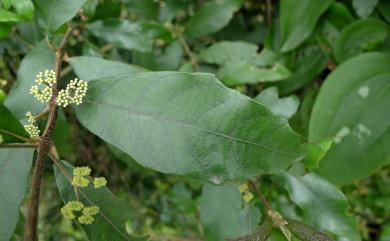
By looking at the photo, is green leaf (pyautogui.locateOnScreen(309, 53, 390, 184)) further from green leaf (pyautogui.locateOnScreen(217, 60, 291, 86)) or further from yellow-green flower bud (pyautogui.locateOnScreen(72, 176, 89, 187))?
yellow-green flower bud (pyautogui.locateOnScreen(72, 176, 89, 187))

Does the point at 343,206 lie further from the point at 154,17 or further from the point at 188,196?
the point at 188,196

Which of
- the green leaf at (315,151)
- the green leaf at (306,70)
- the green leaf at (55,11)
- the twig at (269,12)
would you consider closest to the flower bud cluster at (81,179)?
the green leaf at (55,11)

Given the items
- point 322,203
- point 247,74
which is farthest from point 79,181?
point 247,74

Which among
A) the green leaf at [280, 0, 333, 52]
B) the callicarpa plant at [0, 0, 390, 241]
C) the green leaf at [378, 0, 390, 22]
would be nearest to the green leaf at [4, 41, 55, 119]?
the callicarpa plant at [0, 0, 390, 241]

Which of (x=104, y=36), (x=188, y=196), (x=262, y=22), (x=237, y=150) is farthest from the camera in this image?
(x=188, y=196)

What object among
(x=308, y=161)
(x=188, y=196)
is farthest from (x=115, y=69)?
(x=188, y=196)
